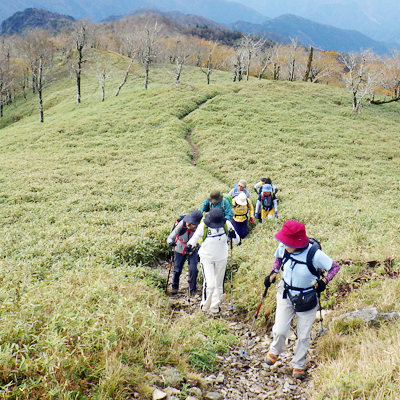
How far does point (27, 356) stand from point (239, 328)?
193 inches

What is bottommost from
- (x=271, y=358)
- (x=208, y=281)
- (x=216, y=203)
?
(x=271, y=358)

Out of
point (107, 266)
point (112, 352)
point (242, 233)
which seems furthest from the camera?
point (242, 233)

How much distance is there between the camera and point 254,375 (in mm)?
5953

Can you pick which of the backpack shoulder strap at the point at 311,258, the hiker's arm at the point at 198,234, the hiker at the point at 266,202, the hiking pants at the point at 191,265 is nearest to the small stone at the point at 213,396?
the backpack shoulder strap at the point at 311,258

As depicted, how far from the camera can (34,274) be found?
8609 millimetres

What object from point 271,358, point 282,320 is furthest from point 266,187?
point 271,358

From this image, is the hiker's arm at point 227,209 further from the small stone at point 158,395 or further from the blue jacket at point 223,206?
the small stone at point 158,395

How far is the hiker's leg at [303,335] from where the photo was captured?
5.66 m

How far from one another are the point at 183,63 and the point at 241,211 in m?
74.5

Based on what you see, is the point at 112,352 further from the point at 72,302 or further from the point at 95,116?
the point at 95,116

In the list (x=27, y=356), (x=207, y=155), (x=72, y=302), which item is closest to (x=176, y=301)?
(x=72, y=302)

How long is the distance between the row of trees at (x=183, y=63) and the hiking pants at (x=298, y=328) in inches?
1731

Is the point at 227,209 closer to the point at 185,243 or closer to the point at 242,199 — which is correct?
the point at 185,243

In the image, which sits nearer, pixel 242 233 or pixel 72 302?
pixel 72 302
